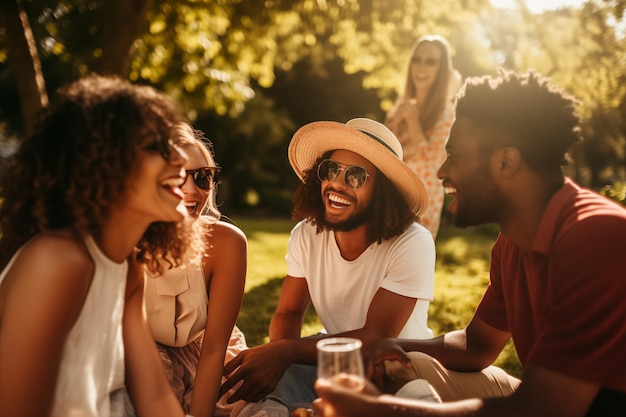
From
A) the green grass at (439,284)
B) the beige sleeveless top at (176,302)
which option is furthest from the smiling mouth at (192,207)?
the green grass at (439,284)

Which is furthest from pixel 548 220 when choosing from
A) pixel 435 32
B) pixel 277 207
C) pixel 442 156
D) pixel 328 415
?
pixel 277 207

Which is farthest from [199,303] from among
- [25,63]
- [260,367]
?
[25,63]

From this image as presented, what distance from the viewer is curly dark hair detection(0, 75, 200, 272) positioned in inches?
99.5

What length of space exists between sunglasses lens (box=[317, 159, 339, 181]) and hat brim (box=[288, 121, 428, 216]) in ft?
0.44

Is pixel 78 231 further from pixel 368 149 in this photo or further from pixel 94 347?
pixel 368 149

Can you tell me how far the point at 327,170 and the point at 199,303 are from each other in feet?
4.21

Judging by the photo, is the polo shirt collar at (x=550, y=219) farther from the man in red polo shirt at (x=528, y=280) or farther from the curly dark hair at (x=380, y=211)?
the curly dark hair at (x=380, y=211)

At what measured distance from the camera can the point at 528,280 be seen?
2.89 metres

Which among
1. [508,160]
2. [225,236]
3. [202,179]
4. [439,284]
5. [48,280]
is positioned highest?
[508,160]

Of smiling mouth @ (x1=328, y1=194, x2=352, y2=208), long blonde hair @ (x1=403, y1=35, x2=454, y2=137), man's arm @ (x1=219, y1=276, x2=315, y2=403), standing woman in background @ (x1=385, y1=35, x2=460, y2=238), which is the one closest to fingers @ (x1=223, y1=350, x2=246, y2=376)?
man's arm @ (x1=219, y1=276, x2=315, y2=403)

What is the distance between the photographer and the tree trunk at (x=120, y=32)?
11.0m

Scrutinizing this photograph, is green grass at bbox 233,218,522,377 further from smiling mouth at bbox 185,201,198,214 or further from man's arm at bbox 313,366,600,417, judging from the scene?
man's arm at bbox 313,366,600,417

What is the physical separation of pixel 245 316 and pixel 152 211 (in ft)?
15.0

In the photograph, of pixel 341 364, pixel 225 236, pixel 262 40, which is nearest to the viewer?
pixel 341 364
